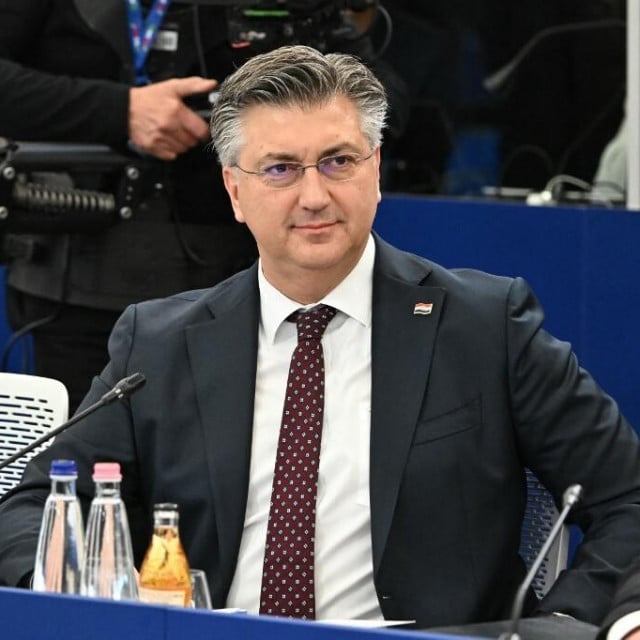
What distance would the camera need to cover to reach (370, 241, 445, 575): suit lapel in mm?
2631

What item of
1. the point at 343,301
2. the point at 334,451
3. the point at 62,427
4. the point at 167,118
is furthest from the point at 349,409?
the point at 167,118

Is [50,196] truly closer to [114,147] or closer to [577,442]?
[114,147]

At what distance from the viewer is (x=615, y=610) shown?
2160mm

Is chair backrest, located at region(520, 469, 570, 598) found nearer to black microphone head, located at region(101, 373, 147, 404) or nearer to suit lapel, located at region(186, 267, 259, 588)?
suit lapel, located at region(186, 267, 259, 588)

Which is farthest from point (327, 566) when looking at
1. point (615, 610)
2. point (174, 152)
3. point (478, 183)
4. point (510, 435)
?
point (478, 183)

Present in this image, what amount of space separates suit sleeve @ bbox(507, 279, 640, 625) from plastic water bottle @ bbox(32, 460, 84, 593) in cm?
71

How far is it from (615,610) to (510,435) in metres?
0.57

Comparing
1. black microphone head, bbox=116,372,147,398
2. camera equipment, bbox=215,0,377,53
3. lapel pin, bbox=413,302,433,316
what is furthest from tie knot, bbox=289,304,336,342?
camera equipment, bbox=215,0,377,53

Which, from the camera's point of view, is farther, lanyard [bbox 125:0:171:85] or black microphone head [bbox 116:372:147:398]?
lanyard [bbox 125:0:171:85]

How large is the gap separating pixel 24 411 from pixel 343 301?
0.82 m

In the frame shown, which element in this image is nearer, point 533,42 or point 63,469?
point 63,469

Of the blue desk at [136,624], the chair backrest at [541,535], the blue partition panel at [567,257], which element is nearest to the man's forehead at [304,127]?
the chair backrest at [541,535]

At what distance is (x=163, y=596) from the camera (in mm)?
2197

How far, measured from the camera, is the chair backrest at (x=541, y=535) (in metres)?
2.78
